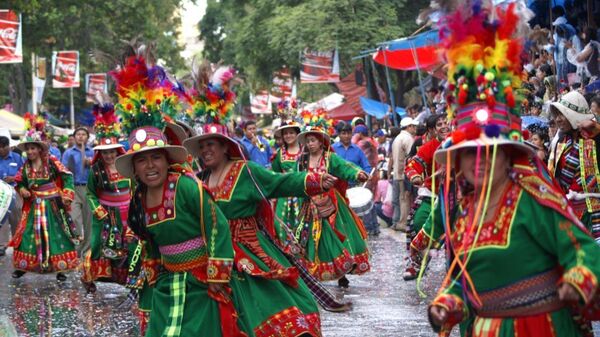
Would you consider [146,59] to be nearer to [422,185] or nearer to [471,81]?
[471,81]

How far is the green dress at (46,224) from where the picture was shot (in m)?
14.4

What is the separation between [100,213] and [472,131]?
23.4 ft

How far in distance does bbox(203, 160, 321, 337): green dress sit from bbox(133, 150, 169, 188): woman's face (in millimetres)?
890

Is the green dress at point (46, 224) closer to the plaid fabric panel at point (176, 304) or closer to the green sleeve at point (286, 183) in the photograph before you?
the green sleeve at point (286, 183)

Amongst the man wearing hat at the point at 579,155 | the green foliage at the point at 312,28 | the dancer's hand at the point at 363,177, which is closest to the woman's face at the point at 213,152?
the dancer's hand at the point at 363,177

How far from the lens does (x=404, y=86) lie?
34.6 meters

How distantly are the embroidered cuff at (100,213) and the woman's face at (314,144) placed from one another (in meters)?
2.32

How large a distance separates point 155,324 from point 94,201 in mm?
5040

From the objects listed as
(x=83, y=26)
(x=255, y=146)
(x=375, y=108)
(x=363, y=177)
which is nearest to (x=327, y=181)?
(x=363, y=177)

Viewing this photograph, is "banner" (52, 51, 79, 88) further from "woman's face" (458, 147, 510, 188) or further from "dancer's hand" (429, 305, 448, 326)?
"dancer's hand" (429, 305, 448, 326)

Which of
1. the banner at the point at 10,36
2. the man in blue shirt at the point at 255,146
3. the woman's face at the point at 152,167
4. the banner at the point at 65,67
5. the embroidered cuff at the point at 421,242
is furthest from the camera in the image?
the banner at the point at 65,67

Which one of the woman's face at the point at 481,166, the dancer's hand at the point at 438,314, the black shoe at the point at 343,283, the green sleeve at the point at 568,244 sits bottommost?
the black shoe at the point at 343,283

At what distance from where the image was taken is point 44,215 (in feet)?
47.5

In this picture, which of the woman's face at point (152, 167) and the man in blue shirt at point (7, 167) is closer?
the woman's face at point (152, 167)
